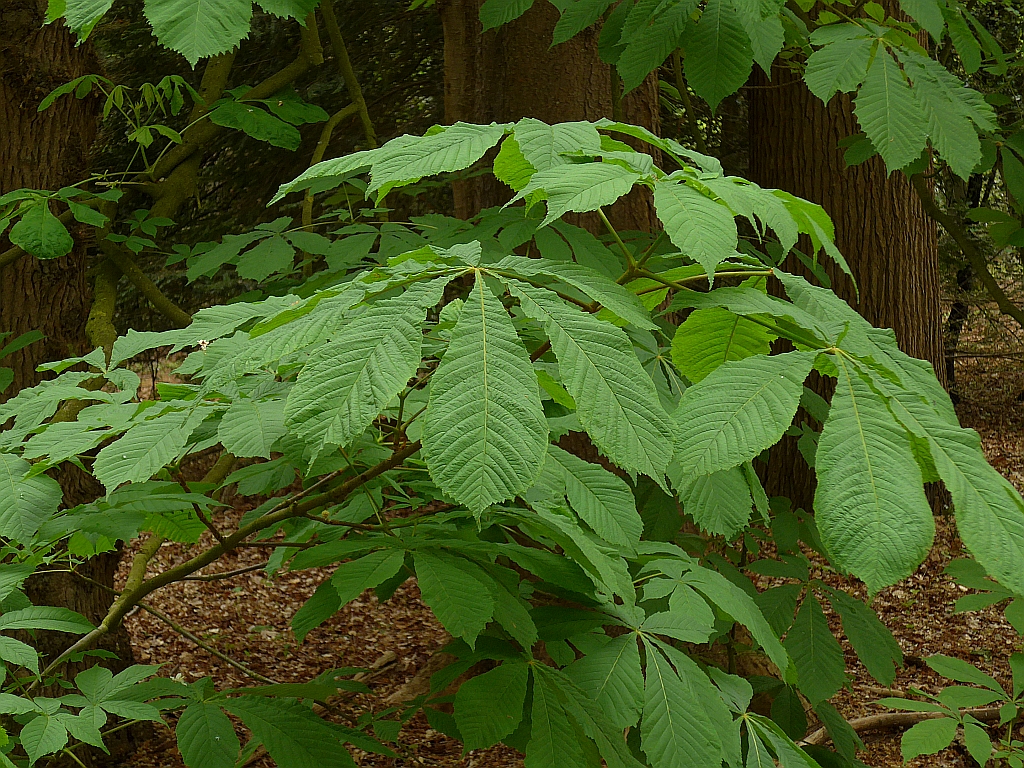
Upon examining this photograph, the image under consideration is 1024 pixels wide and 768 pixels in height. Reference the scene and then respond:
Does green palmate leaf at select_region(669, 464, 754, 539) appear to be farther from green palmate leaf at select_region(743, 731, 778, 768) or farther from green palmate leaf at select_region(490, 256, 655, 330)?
green palmate leaf at select_region(490, 256, 655, 330)

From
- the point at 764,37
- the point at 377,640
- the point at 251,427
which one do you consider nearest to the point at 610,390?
the point at 251,427

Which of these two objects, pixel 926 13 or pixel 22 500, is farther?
pixel 926 13

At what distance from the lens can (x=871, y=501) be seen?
686 mm

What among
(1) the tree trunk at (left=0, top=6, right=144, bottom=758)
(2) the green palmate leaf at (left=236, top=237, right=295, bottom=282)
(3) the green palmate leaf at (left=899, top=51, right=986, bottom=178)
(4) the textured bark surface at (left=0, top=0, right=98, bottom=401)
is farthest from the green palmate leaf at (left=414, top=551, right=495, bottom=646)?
(4) the textured bark surface at (left=0, top=0, right=98, bottom=401)

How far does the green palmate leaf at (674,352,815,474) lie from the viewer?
2.47ft

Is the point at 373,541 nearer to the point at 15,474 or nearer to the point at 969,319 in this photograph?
the point at 15,474

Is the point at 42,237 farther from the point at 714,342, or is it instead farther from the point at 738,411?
the point at 738,411

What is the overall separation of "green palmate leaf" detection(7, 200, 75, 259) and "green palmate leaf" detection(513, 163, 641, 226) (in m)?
1.92

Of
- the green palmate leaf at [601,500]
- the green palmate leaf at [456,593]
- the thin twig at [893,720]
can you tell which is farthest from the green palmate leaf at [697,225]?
the thin twig at [893,720]

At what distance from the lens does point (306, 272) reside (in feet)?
9.13

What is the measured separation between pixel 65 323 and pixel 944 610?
14.5 ft

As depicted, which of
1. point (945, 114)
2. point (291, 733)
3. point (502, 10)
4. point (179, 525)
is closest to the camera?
point (291, 733)

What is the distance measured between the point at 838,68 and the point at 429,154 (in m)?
1.13

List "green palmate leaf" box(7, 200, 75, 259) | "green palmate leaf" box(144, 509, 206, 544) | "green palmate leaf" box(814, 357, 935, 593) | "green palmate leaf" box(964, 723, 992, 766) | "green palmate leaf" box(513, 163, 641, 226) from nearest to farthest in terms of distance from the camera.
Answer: "green palmate leaf" box(814, 357, 935, 593) < "green palmate leaf" box(513, 163, 641, 226) < "green palmate leaf" box(144, 509, 206, 544) < "green palmate leaf" box(964, 723, 992, 766) < "green palmate leaf" box(7, 200, 75, 259)
